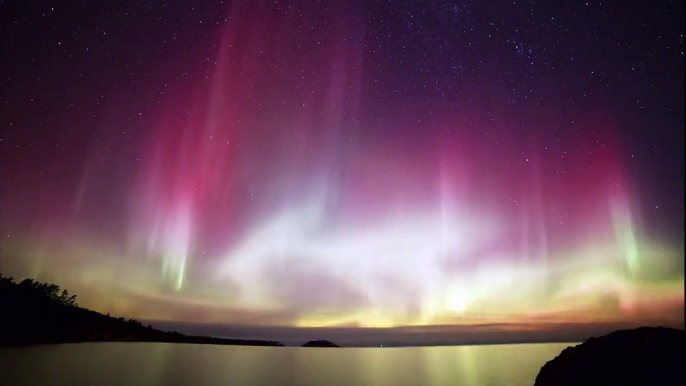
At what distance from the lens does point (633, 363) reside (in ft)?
46.9

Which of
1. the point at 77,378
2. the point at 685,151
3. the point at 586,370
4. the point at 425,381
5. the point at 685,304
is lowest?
the point at 425,381

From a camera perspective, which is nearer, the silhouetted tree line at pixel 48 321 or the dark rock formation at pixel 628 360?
the dark rock formation at pixel 628 360

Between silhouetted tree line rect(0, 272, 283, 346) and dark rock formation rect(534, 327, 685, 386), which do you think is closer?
dark rock formation rect(534, 327, 685, 386)

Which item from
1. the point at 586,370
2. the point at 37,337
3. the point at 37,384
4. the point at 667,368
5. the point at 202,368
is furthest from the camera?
the point at 37,337

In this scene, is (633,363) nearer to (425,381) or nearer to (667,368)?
(667,368)

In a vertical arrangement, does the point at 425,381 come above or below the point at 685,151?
below

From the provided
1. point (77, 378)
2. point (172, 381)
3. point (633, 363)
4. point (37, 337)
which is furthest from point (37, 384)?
point (37, 337)

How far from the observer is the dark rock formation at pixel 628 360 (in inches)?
534

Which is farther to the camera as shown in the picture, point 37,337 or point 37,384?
point 37,337

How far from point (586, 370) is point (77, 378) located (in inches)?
1034

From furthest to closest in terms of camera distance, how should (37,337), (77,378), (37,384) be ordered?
(37,337) → (77,378) → (37,384)

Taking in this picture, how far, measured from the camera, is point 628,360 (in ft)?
47.4

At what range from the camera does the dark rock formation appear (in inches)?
534

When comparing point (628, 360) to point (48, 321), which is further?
point (48, 321)
